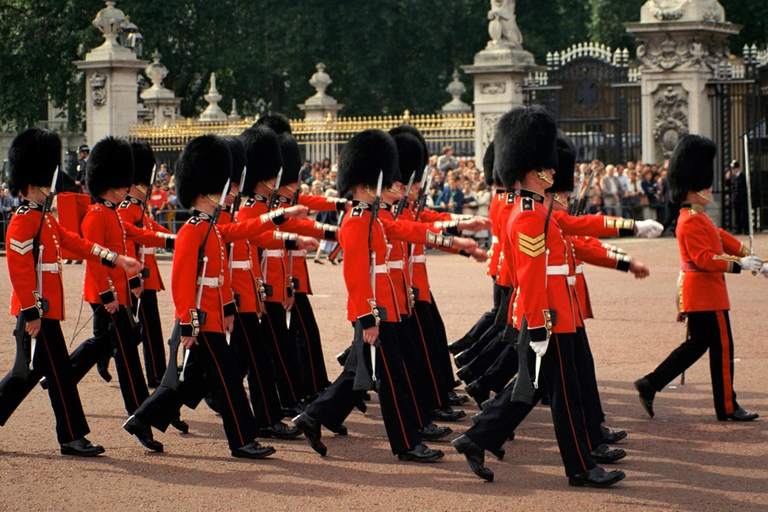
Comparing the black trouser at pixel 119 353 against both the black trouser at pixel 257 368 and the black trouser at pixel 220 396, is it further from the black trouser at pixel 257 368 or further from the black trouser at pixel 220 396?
the black trouser at pixel 220 396

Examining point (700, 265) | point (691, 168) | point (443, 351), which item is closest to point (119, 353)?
point (443, 351)

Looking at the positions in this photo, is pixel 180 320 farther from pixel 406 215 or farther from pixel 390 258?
pixel 406 215

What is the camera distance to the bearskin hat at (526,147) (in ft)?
19.0

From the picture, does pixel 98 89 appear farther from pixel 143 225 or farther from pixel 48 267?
pixel 48 267

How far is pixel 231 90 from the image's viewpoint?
3578 centimetres

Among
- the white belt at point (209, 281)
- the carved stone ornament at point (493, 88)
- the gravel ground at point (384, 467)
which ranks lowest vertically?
the gravel ground at point (384, 467)

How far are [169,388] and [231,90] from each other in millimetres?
30320

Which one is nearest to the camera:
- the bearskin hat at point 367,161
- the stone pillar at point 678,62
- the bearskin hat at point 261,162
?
the bearskin hat at point 367,161

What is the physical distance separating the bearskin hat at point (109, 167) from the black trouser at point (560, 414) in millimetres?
2924

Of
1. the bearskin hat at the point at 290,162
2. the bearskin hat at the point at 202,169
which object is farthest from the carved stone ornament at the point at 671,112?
the bearskin hat at the point at 202,169

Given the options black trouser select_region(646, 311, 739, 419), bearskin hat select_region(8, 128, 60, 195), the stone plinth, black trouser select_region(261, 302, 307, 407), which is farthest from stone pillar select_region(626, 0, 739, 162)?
bearskin hat select_region(8, 128, 60, 195)

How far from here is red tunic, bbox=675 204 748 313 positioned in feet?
22.0

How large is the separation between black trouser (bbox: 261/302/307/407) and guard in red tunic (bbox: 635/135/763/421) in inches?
72.3

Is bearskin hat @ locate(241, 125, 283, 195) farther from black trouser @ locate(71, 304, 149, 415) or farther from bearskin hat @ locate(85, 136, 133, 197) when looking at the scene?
black trouser @ locate(71, 304, 149, 415)
